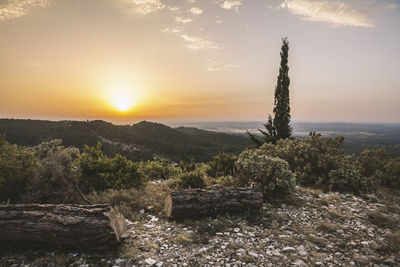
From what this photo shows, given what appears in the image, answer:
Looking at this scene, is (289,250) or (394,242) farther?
(394,242)

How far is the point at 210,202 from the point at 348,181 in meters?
7.23

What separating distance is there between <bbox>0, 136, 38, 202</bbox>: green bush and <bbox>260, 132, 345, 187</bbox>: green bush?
10643 millimetres

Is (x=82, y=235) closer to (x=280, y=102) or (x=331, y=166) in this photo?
(x=331, y=166)

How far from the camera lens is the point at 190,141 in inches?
4828

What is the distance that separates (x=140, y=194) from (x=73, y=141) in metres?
75.0

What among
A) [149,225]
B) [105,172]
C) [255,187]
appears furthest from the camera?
[105,172]

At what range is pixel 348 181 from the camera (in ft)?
29.3

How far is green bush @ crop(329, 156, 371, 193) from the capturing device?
883 cm

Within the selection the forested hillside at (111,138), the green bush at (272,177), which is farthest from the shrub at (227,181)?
the forested hillside at (111,138)

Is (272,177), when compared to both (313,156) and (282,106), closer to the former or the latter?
(313,156)

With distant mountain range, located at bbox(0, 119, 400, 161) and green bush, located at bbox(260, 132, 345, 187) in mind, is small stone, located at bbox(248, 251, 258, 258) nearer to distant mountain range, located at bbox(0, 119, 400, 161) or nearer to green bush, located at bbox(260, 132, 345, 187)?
green bush, located at bbox(260, 132, 345, 187)

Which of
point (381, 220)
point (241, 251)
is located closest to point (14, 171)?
point (241, 251)

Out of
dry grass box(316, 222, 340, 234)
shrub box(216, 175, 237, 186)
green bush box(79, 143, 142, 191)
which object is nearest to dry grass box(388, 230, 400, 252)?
dry grass box(316, 222, 340, 234)

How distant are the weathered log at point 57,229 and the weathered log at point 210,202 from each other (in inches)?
72.4
